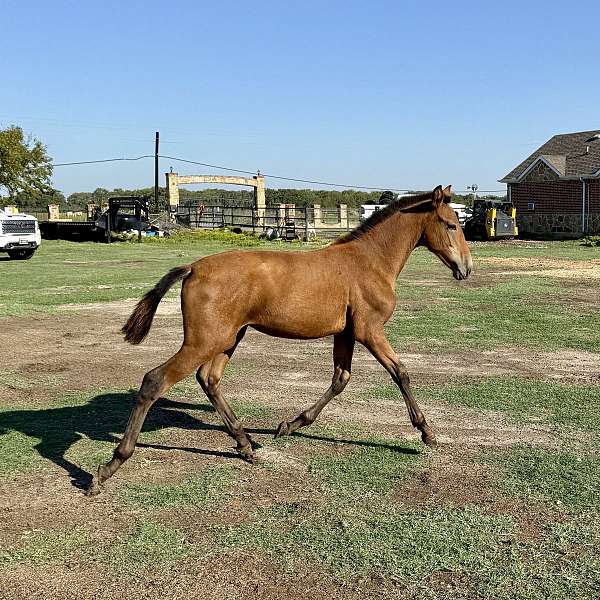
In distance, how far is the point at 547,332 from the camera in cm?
1245

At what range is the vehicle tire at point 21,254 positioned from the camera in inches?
1182

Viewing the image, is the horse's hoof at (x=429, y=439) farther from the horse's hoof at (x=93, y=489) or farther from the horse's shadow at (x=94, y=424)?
the horse's hoof at (x=93, y=489)

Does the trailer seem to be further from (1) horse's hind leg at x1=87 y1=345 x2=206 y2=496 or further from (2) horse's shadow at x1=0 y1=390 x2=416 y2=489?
(1) horse's hind leg at x1=87 y1=345 x2=206 y2=496

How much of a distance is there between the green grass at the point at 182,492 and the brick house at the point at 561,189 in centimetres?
4143

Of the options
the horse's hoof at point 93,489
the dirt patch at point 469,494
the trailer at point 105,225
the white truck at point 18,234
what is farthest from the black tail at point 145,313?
the trailer at point 105,225

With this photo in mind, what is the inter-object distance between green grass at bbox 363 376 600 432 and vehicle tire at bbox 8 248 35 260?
24.0 m

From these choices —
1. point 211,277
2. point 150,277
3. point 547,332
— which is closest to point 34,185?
point 150,277

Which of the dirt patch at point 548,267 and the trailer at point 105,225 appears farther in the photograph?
the trailer at point 105,225

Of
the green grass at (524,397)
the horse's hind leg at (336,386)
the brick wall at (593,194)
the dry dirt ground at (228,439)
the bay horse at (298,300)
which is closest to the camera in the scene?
the dry dirt ground at (228,439)

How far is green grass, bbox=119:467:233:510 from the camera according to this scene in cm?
543

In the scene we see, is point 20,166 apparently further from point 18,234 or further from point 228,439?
point 228,439

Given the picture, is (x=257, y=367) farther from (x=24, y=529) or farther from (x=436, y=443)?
(x=24, y=529)

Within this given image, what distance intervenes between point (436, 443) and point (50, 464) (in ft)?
10.3

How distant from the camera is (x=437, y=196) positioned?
7.00 metres
